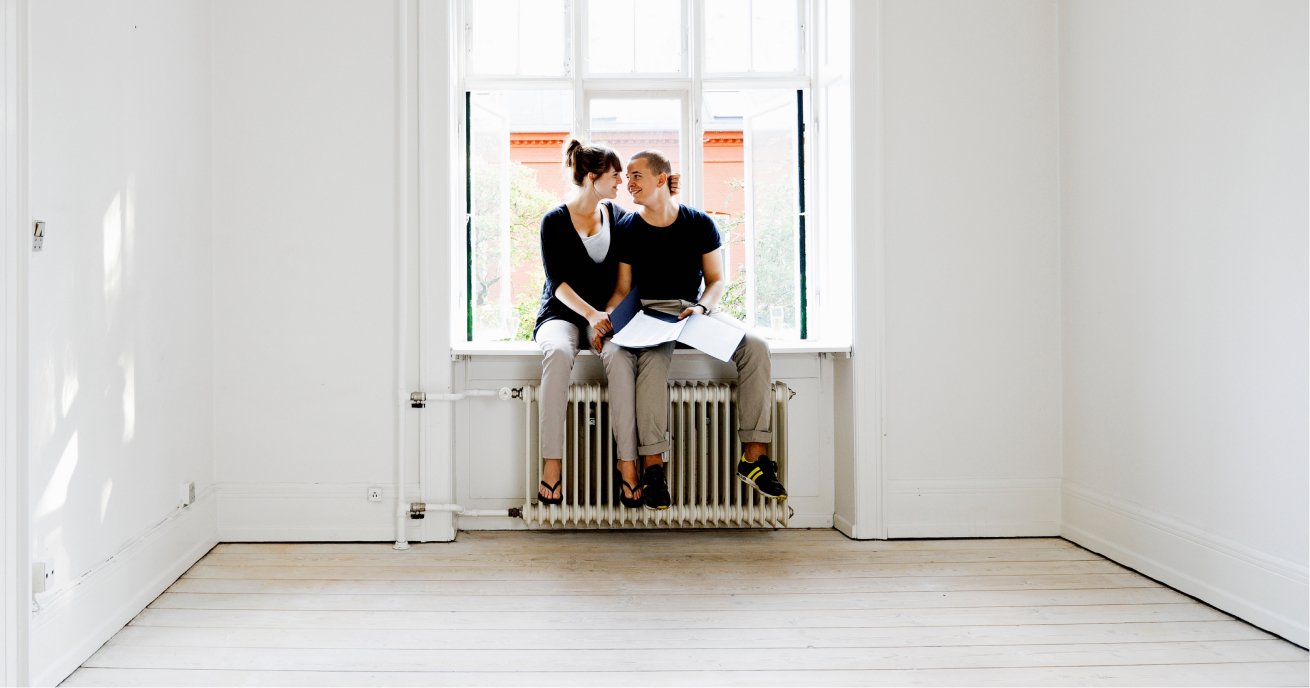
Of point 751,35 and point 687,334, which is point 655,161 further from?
point 751,35

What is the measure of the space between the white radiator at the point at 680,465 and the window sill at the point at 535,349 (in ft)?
0.46

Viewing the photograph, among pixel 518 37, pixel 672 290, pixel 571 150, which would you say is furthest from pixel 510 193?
pixel 672 290

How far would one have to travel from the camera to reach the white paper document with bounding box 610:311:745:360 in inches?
108

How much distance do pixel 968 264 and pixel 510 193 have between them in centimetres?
180

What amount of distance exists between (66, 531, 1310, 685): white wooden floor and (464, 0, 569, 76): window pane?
186 cm

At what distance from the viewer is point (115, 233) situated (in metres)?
2.21

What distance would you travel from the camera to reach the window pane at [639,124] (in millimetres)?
3316

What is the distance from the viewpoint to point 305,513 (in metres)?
2.96

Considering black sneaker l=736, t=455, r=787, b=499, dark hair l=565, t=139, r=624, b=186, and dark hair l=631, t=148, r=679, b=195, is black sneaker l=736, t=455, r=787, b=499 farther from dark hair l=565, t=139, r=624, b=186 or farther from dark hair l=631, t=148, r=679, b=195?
dark hair l=565, t=139, r=624, b=186

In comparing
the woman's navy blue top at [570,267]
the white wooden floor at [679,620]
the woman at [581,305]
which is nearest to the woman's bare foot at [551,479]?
the woman at [581,305]

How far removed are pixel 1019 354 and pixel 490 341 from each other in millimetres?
2023

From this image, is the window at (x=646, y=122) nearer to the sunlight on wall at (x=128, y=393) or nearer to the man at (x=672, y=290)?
the man at (x=672, y=290)

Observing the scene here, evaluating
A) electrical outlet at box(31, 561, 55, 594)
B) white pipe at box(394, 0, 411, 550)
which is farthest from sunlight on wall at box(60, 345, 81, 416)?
white pipe at box(394, 0, 411, 550)

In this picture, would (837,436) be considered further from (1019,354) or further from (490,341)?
(490,341)
